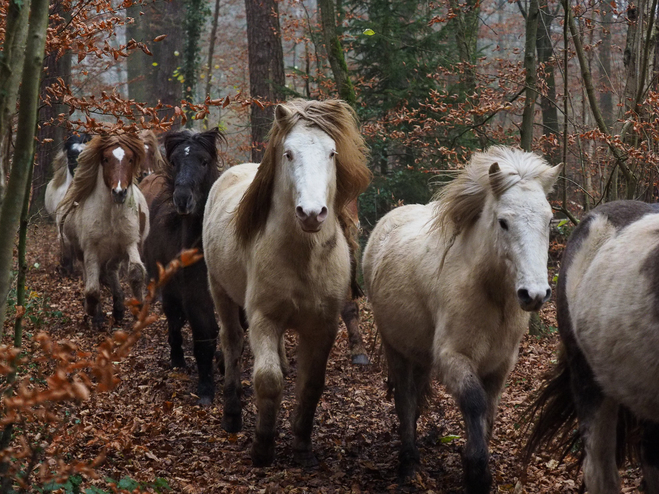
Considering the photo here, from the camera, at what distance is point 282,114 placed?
5336 mm

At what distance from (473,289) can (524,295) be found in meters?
0.61

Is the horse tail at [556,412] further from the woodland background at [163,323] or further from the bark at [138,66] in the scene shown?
the bark at [138,66]

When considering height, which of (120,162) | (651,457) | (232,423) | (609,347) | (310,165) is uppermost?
(120,162)

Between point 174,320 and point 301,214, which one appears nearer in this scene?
point 301,214

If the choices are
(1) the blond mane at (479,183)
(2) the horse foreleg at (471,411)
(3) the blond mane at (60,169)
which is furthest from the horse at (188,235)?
(3) the blond mane at (60,169)

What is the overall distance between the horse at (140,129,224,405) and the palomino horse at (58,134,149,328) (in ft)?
4.50

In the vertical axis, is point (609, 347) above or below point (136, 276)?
above

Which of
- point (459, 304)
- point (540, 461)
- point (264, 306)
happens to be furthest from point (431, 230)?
point (540, 461)

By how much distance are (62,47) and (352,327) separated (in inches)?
202

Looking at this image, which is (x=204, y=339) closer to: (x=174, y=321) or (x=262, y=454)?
(x=174, y=321)

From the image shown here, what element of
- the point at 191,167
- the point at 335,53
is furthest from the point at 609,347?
the point at 335,53

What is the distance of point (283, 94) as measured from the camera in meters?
13.1

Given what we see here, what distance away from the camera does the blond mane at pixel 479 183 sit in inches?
183

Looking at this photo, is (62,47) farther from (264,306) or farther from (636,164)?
(636,164)
